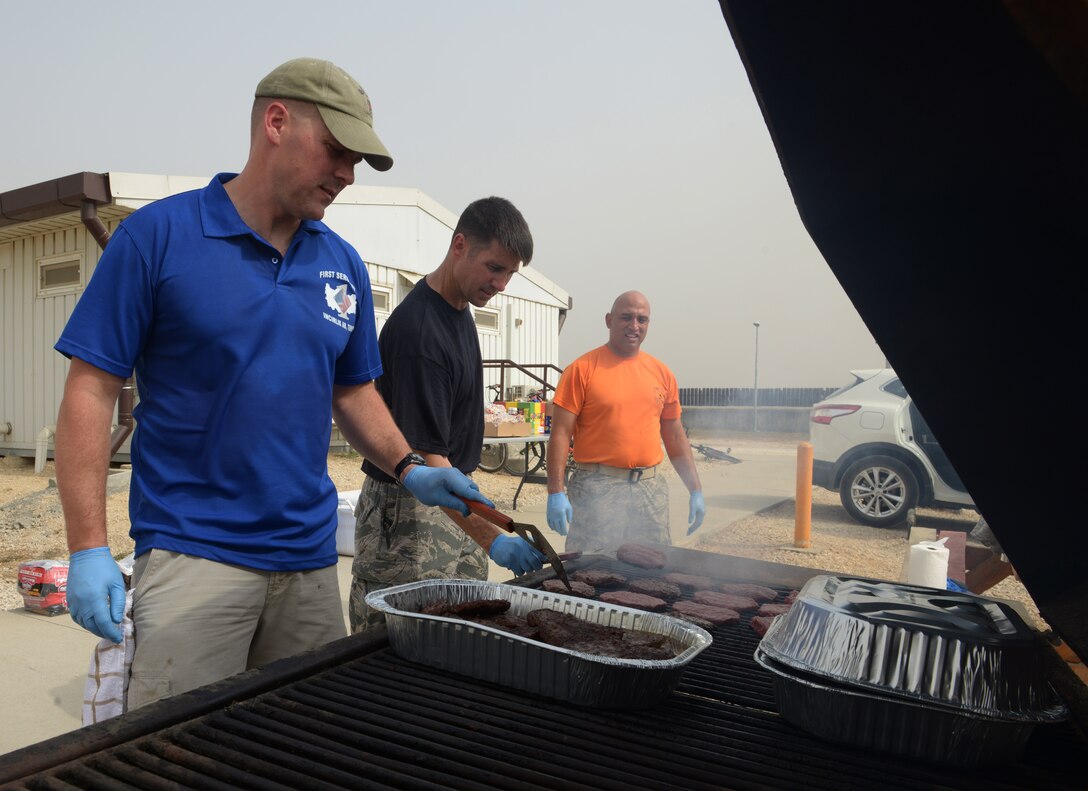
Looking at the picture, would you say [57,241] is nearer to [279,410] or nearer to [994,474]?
[279,410]

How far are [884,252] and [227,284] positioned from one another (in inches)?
64.2

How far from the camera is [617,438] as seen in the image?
475 centimetres

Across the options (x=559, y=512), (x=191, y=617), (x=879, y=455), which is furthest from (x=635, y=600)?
(x=879, y=455)

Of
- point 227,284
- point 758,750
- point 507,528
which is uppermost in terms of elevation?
point 227,284

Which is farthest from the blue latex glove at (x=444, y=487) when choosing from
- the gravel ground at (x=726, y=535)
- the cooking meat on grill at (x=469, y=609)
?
the gravel ground at (x=726, y=535)

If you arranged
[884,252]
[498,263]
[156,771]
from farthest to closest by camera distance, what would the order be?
[498,263]
[884,252]
[156,771]

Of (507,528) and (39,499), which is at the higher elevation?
(507,528)

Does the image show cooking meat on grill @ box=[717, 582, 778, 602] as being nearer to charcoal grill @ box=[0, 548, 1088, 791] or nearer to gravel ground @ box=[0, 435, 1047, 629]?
charcoal grill @ box=[0, 548, 1088, 791]

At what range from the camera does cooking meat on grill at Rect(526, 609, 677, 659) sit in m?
1.80

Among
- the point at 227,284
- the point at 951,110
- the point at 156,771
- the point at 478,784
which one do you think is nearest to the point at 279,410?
the point at 227,284

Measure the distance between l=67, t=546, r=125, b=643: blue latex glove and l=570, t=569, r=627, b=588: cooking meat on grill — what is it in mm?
1601

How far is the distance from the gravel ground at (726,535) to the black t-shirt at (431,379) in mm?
3984

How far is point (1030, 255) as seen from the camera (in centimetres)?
132

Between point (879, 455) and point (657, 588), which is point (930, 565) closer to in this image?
point (657, 588)
